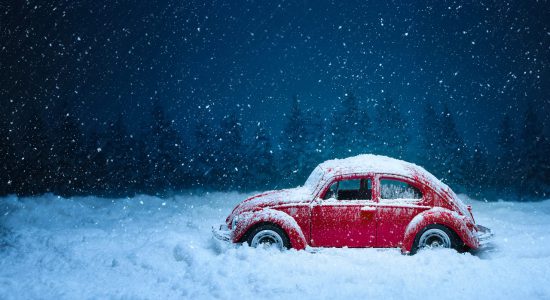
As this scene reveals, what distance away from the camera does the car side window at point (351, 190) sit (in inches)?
264

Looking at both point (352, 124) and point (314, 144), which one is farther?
point (352, 124)

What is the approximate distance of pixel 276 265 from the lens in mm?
5492

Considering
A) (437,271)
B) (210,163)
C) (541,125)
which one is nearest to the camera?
(437,271)

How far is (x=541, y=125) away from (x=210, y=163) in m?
30.6

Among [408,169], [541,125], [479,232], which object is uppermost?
[541,125]

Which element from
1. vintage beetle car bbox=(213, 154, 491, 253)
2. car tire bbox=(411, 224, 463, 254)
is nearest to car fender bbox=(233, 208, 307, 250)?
vintage beetle car bbox=(213, 154, 491, 253)

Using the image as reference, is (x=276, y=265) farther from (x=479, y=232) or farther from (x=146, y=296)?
(x=479, y=232)

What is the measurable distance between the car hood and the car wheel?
15.7 inches

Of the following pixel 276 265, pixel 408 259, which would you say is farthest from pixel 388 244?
pixel 276 265

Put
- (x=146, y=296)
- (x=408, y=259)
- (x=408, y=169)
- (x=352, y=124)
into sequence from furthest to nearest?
(x=352, y=124) < (x=408, y=169) < (x=408, y=259) < (x=146, y=296)

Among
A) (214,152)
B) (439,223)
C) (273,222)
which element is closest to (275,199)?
(273,222)

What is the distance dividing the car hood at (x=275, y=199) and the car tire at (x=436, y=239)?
76.5 inches

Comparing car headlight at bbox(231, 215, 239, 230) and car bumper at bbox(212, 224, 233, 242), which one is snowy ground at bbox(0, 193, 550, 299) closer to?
car bumper at bbox(212, 224, 233, 242)

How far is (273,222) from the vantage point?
6332mm
